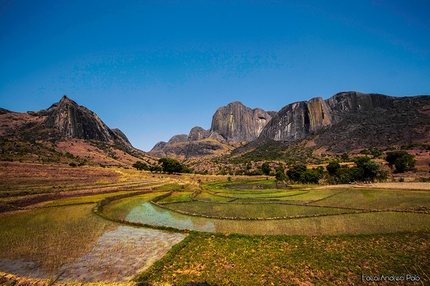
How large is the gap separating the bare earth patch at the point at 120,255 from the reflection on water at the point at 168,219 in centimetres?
250

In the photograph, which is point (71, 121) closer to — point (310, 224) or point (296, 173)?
point (296, 173)

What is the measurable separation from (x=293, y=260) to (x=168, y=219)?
1464cm

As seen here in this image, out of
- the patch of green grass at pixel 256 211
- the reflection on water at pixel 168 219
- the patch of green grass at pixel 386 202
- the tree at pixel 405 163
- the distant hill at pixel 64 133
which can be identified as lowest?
the patch of green grass at pixel 386 202

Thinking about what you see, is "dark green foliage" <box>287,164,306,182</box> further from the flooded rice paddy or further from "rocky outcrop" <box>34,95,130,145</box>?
"rocky outcrop" <box>34,95,130,145</box>

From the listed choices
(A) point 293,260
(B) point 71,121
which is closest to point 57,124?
(B) point 71,121

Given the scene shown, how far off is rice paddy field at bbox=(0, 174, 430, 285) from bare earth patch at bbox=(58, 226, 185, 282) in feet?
0.18

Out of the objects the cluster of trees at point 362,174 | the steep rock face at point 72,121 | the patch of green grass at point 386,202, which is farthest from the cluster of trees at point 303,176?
the steep rock face at point 72,121

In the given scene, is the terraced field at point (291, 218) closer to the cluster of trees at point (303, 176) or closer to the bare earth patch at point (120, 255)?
the bare earth patch at point (120, 255)

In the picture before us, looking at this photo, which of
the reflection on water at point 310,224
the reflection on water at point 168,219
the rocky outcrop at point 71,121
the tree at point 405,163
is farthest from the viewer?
the rocky outcrop at point 71,121

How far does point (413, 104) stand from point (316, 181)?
471 ft

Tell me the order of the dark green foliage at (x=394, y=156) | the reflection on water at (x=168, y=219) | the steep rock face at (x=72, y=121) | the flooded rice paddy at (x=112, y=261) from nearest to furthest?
the flooded rice paddy at (x=112, y=261) < the reflection on water at (x=168, y=219) < the dark green foliage at (x=394, y=156) < the steep rock face at (x=72, y=121)

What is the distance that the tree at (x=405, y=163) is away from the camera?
6219 cm

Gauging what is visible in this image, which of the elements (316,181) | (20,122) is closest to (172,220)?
(316,181)

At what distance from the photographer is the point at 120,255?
13.7m
